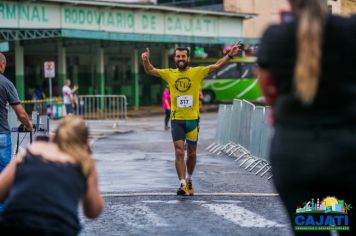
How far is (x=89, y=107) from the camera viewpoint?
34781 millimetres

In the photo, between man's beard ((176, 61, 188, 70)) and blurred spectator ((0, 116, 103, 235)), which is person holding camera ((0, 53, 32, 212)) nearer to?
man's beard ((176, 61, 188, 70))

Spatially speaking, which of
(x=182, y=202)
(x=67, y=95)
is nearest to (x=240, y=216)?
(x=182, y=202)

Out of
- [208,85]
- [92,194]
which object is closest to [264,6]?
[208,85]

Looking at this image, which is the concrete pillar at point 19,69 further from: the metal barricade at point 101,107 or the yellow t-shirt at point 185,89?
the yellow t-shirt at point 185,89

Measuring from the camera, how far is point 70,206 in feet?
12.2

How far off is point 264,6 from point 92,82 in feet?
62.4

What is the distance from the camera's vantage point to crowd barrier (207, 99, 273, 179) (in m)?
12.8

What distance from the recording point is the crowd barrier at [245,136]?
12.8m

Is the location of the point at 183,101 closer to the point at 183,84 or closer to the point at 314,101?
the point at 183,84

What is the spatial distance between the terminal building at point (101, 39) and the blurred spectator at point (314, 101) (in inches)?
1077

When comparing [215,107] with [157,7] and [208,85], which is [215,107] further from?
[157,7]

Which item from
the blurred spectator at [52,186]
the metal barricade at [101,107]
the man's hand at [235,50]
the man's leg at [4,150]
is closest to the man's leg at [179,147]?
the man's hand at [235,50]

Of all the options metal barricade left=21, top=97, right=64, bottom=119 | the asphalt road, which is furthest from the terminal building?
the asphalt road

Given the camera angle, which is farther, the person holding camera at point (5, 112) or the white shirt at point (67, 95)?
the white shirt at point (67, 95)
